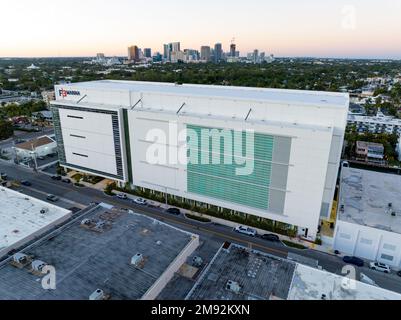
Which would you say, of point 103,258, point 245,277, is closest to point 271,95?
point 245,277

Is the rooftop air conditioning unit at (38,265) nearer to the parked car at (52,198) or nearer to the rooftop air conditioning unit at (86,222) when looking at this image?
the rooftop air conditioning unit at (86,222)

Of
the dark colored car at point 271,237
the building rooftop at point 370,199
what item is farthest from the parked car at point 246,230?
the building rooftop at point 370,199

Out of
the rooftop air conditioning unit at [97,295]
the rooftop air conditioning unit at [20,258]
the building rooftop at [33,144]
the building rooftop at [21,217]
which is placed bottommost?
the building rooftop at [33,144]

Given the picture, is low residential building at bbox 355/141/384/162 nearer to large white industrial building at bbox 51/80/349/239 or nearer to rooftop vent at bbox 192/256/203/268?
large white industrial building at bbox 51/80/349/239

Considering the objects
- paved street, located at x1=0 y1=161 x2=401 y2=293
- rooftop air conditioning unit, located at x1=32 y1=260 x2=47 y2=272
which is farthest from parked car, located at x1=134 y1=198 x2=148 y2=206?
rooftop air conditioning unit, located at x1=32 y1=260 x2=47 y2=272

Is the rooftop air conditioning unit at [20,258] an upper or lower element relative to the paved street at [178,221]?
upper

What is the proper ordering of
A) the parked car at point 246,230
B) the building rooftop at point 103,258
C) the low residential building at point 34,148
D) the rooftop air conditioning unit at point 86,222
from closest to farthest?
1. the building rooftop at point 103,258
2. the rooftop air conditioning unit at point 86,222
3. the parked car at point 246,230
4. the low residential building at point 34,148

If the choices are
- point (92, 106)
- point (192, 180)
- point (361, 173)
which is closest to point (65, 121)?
point (92, 106)

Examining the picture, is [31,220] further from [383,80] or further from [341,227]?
[383,80]
